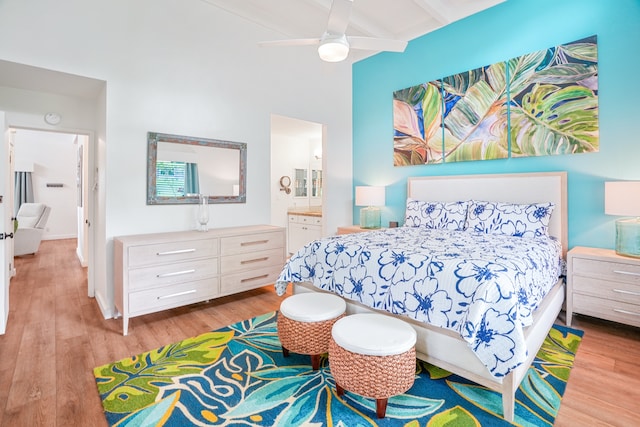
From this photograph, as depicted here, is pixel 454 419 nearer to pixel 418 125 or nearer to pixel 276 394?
pixel 276 394

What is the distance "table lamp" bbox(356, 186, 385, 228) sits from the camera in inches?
175

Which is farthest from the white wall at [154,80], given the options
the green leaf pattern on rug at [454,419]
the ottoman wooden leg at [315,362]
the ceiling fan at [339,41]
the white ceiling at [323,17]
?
the green leaf pattern on rug at [454,419]

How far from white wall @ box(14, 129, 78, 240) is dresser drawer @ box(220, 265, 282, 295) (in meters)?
7.16

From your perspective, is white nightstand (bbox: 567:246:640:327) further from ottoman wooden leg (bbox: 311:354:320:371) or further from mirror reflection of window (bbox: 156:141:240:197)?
mirror reflection of window (bbox: 156:141:240:197)

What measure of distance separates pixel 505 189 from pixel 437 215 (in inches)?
29.5

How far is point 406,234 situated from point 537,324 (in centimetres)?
133

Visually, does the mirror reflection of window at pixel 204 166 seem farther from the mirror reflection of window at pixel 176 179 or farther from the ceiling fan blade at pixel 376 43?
the ceiling fan blade at pixel 376 43

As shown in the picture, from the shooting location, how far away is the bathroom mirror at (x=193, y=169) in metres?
3.19

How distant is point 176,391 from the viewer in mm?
1875

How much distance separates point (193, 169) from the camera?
344 centimetres

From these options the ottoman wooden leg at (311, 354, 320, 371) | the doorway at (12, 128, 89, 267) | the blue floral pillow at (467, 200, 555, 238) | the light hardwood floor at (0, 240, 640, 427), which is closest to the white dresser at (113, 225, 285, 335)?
the light hardwood floor at (0, 240, 640, 427)

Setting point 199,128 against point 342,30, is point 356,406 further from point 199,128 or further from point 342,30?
point 199,128

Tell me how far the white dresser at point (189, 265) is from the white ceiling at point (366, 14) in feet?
8.23

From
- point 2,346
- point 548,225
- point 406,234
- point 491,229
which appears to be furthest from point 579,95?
point 2,346
